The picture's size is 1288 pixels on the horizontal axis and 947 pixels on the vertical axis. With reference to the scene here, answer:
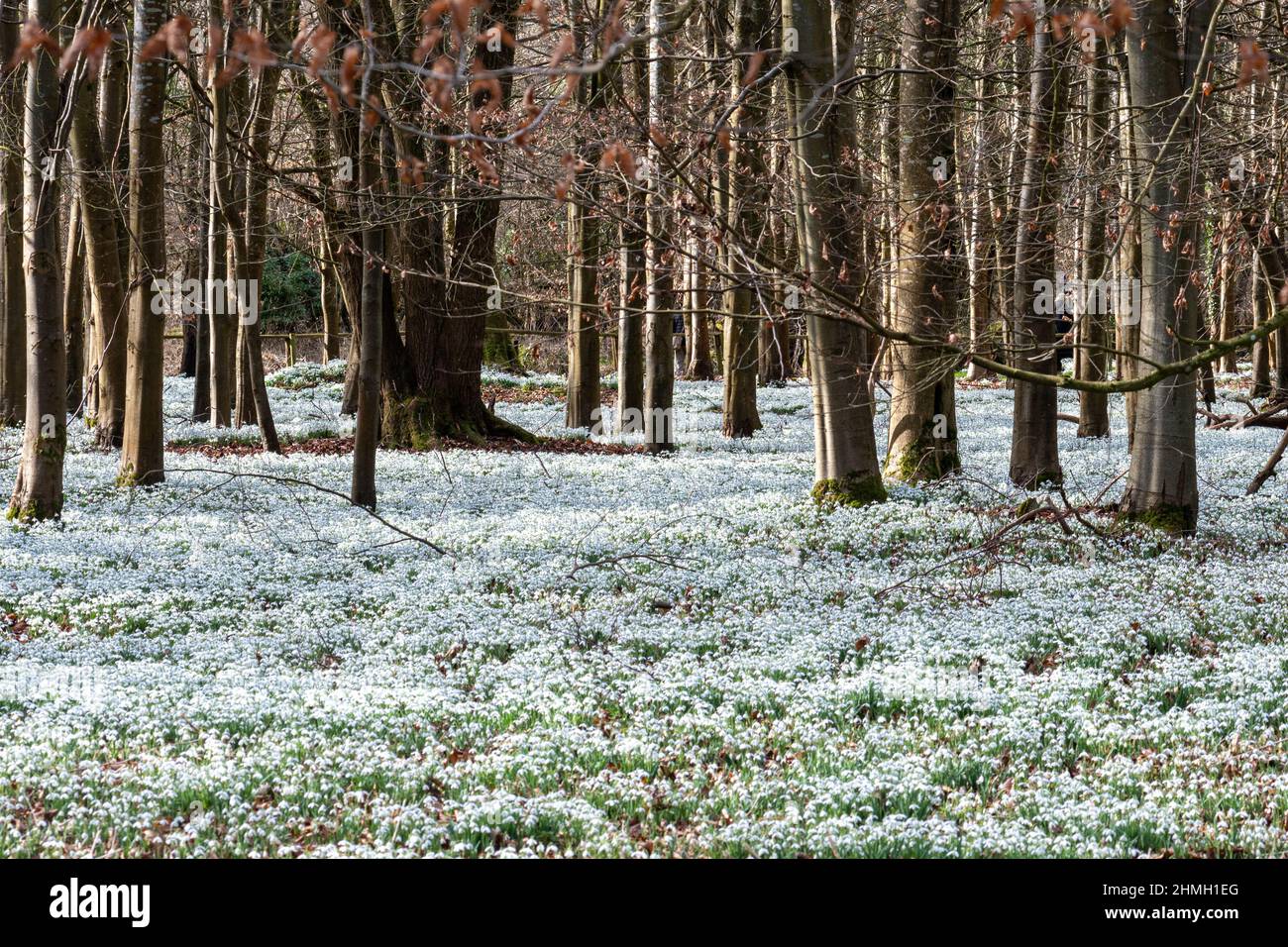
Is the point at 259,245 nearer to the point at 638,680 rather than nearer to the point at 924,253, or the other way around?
the point at 924,253

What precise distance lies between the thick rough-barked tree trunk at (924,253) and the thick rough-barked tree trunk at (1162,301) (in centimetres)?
210

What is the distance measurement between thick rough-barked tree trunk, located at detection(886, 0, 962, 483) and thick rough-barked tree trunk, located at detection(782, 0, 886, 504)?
770 mm

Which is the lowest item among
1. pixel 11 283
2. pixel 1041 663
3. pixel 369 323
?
pixel 1041 663

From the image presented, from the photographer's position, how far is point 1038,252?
14000 millimetres

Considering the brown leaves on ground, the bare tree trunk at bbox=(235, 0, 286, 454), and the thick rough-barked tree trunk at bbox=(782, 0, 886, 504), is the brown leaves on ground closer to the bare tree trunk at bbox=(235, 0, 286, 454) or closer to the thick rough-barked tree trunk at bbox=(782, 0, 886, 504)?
the thick rough-barked tree trunk at bbox=(782, 0, 886, 504)

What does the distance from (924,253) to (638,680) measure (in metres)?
8.69

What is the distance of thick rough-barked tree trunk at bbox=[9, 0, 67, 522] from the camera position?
1145 cm

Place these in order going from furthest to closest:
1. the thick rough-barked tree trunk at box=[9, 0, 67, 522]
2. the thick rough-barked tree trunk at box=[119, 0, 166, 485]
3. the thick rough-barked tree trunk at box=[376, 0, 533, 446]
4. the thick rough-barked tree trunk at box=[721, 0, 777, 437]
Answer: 1. the thick rough-barked tree trunk at box=[376, 0, 533, 446]
2. the thick rough-barked tree trunk at box=[119, 0, 166, 485]
3. the thick rough-barked tree trunk at box=[9, 0, 67, 522]
4. the thick rough-barked tree trunk at box=[721, 0, 777, 437]

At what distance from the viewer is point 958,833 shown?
17.0ft

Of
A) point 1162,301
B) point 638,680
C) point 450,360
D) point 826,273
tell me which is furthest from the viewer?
point 450,360

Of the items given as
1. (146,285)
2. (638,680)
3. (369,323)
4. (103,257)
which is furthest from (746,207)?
(103,257)

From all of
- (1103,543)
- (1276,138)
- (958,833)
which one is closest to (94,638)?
(958,833)

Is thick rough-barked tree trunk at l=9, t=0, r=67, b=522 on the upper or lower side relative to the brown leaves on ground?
upper

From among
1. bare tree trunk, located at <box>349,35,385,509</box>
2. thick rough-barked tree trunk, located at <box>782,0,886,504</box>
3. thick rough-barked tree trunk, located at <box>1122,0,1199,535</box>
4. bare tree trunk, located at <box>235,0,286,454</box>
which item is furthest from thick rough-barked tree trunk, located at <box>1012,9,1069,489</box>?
bare tree trunk, located at <box>235,0,286,454</box>
